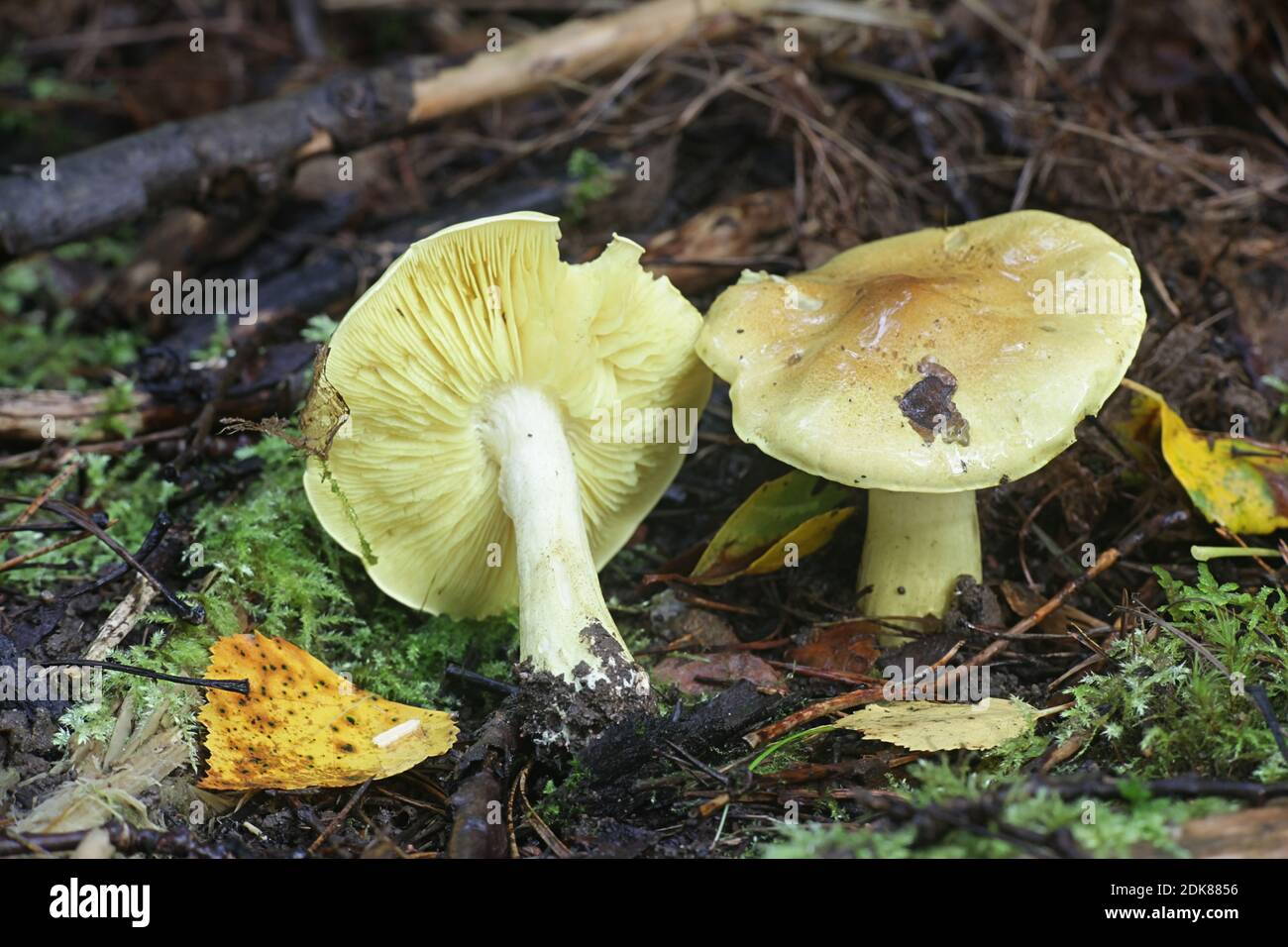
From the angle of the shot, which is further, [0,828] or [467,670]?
[467,670]

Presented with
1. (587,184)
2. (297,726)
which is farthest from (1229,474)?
(297,726)

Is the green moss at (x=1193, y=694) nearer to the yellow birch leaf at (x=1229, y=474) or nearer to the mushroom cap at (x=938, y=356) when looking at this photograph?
the yellow birch leaf at (x=1229, y=474)

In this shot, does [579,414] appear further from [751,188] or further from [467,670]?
[751,188]

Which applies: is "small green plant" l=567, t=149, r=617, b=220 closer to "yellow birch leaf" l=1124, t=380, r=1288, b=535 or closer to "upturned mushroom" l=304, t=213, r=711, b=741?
"upturned mushroom" l=304, t=213, r=711, b=741

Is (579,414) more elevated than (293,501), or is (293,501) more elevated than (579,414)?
(579,414)

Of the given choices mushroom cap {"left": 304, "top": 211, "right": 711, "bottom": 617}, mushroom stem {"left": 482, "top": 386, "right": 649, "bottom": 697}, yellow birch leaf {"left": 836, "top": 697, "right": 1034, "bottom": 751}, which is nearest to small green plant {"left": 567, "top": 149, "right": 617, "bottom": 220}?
mushroom cap {"left": 304, "top": 211, "right": 711, "bottom": 617}

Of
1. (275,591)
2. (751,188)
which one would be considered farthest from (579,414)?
(751,188)
